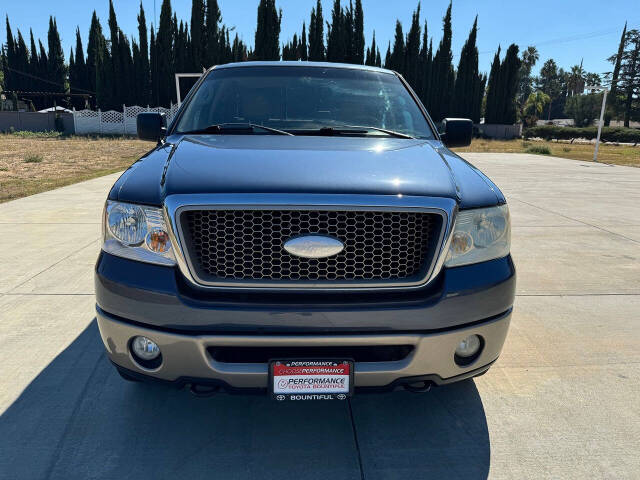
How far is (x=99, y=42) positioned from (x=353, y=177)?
44.4m

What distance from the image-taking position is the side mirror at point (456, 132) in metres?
3.65

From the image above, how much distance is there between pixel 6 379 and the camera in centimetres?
275

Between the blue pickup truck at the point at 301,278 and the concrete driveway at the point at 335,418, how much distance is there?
0.37 m

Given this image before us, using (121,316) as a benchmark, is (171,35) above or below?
above

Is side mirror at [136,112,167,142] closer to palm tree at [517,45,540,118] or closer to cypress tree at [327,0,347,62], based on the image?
cypress tree at [327,0,347,62]

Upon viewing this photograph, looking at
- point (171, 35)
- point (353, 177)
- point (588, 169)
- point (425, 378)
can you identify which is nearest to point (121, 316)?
point (353, 177)

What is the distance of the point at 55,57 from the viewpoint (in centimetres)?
5066

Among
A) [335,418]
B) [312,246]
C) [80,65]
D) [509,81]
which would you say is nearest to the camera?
[312,246]

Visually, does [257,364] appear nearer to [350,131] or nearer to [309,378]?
[309,378]

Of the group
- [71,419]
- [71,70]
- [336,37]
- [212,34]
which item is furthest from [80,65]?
[71,419]

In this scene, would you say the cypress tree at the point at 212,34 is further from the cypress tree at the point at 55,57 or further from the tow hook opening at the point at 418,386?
the tow hook opening at the point at 418,386

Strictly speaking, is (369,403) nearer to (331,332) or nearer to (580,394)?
(331,332)

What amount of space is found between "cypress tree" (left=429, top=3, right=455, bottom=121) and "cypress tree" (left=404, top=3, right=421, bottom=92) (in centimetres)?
162

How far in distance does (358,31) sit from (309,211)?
140 ft
